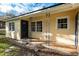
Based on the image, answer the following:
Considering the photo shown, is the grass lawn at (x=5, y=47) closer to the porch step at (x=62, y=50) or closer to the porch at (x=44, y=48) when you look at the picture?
the porch at (x=44, y=48)

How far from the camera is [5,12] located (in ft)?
25.9

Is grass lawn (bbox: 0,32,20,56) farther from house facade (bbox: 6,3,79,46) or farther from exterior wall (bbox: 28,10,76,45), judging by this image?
exterior wall (bbox: 28,10,76,45)

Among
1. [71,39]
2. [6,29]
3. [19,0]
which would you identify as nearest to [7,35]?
[6,29]

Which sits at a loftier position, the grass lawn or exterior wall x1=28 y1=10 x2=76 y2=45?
exterior wall x1=28 y1=10 x2=76 y2=45

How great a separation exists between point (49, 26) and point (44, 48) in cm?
101

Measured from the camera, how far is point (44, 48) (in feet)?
26.3

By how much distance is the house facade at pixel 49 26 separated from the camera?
26.9ft

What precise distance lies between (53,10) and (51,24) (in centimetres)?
68

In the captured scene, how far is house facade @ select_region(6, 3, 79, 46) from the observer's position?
323 inches

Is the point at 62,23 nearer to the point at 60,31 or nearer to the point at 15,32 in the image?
the point at 60,31

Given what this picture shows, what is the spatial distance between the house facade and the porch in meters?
0.22

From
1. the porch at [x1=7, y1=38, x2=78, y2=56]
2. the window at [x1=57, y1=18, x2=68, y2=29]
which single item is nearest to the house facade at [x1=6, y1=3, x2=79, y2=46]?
the window at [x1=57, y1=18, x2=68, y2=29]

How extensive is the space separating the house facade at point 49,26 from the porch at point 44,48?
0.72 ft

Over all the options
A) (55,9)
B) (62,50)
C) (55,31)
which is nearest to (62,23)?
(55,31)
